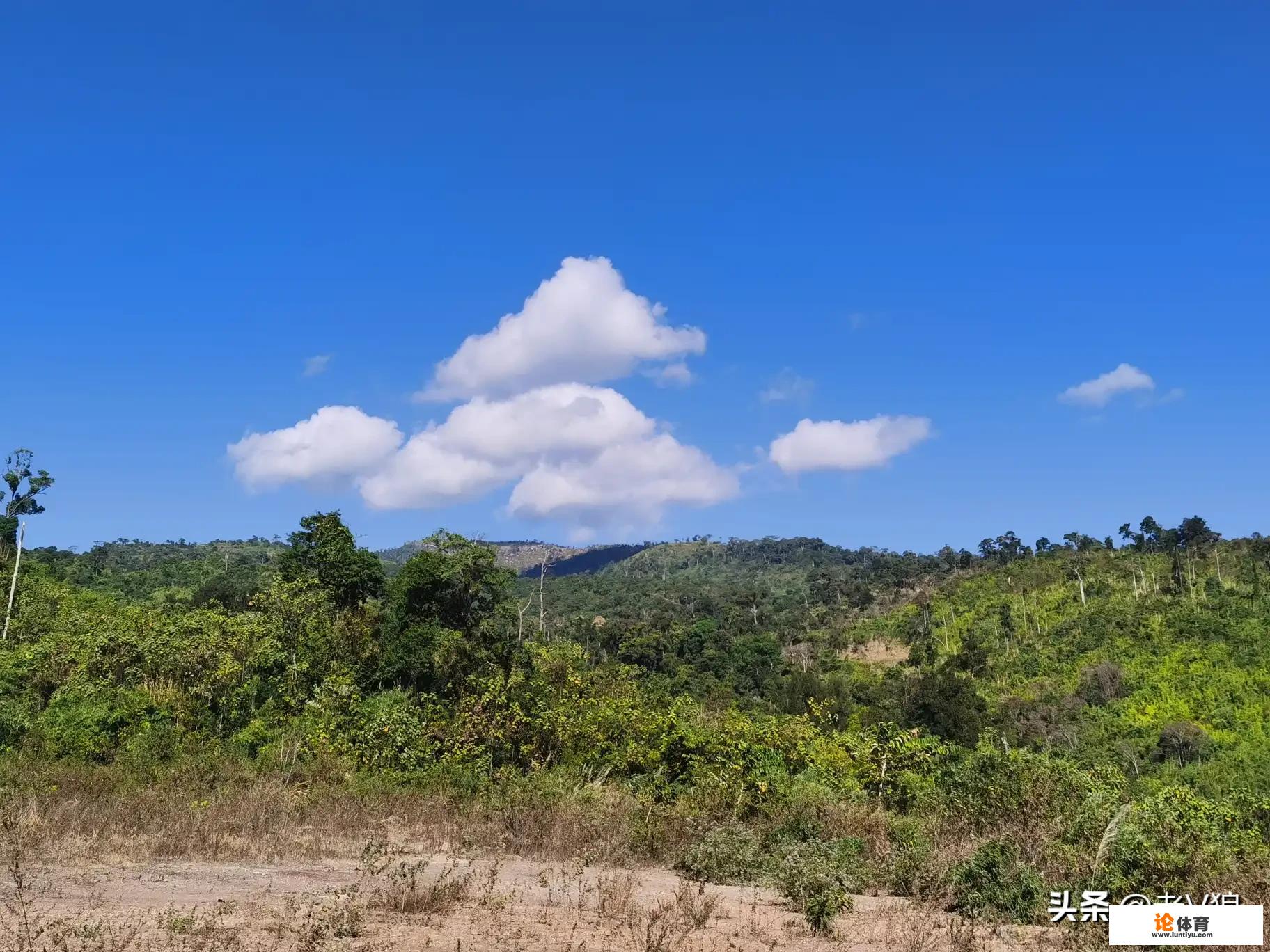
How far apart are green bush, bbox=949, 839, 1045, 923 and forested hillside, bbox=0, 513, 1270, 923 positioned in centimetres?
2

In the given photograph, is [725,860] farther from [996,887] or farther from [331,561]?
[331,561]

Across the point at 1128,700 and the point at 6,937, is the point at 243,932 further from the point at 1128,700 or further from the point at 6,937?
the point at 1128,700

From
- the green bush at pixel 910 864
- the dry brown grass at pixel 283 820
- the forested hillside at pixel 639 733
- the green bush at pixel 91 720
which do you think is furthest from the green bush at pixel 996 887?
the green bush at pixel 91 720

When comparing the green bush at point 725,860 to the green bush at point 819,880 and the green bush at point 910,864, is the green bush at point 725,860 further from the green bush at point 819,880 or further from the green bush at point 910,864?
the green bush at point 910,864

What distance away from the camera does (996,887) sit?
7883 mm

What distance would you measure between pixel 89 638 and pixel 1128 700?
52009mm

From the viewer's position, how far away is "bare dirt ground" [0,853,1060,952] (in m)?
6.48

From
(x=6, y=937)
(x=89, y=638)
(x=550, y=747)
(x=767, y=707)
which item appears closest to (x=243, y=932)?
(x=6, y=937)

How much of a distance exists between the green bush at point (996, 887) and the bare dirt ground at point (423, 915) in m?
0.22

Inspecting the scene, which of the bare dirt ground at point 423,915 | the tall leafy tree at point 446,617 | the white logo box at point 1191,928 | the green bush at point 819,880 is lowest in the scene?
the bare dirt ground at point 423,915

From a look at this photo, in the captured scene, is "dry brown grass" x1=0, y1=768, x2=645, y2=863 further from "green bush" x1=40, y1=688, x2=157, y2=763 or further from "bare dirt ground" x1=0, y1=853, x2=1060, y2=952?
"green bush" x1=40, y1=688, x2=157, y2=763

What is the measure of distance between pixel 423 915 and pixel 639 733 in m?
9.02

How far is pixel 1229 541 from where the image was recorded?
71625mm

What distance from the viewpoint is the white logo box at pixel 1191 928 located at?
6.70m
